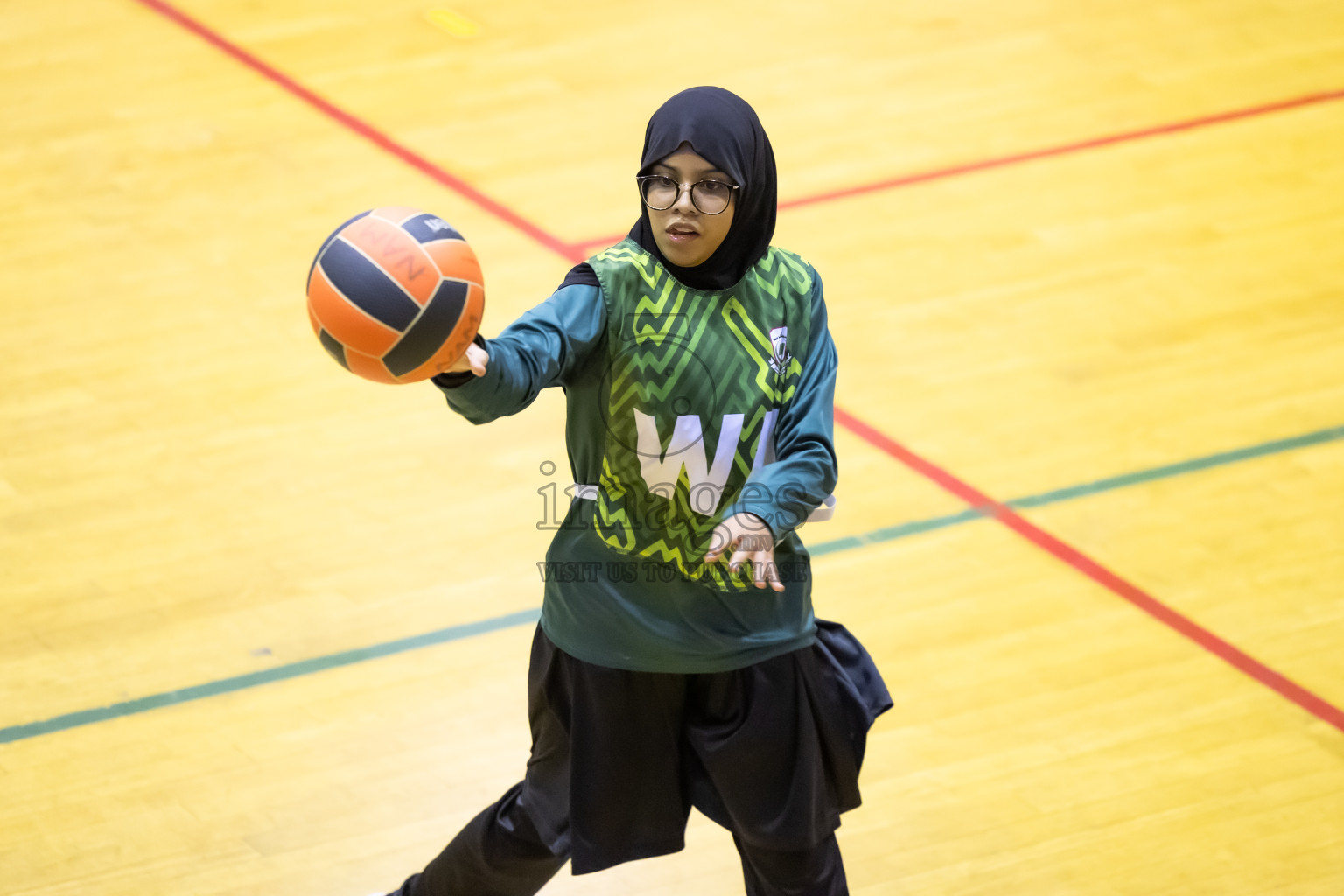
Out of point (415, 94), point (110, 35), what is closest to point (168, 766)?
point (415, 94)

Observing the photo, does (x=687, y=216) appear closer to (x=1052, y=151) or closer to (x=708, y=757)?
(x=708, y=757)

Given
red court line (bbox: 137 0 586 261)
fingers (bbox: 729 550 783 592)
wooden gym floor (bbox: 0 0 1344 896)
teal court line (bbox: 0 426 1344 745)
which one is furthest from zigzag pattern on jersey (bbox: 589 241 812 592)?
red court line (bbox: 137 0 586 261)

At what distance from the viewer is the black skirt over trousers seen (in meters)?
2.74

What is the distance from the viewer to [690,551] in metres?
2.70

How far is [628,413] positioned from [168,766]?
5.80 feet

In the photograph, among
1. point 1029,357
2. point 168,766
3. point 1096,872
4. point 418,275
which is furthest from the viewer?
point 1029,357

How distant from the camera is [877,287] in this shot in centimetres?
571

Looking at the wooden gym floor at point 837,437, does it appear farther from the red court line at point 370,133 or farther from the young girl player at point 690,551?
the young girl player at point 690,551

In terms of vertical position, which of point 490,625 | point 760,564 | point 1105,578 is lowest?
point 490,625

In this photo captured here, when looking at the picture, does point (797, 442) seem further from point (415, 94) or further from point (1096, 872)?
point (415, 94)

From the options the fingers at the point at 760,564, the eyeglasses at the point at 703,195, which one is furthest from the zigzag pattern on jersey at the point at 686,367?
the fingers at the point at 760,564

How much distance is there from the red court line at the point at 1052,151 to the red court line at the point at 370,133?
152mm

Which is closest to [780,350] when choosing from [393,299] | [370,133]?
[393,299]

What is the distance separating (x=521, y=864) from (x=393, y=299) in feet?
3.69
